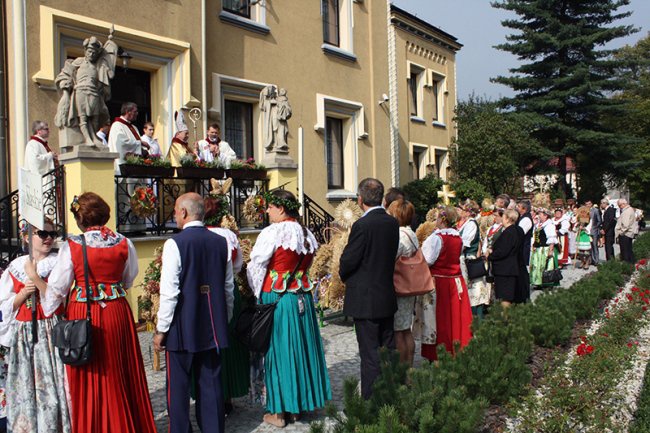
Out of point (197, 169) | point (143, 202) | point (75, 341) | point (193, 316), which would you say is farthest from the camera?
point (197, 169)

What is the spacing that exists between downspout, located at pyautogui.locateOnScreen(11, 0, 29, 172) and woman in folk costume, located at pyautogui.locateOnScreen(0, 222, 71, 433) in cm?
481

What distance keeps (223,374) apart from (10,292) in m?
1.87

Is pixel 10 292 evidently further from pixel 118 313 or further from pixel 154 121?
pixel 154 121

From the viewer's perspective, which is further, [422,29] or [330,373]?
[422,29]

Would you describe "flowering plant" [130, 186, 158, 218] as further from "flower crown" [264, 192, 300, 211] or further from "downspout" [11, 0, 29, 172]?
"flower crown" [264, 192, 300, 211]

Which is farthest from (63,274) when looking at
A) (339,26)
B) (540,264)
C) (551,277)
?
(339,26)

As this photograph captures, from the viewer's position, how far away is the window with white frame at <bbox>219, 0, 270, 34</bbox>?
12.5 metres

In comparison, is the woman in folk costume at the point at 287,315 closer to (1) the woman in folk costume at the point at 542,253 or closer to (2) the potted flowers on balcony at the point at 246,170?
(2) the potted flowers on balcony at the point at 246,170

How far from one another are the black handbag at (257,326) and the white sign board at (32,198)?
1.80m

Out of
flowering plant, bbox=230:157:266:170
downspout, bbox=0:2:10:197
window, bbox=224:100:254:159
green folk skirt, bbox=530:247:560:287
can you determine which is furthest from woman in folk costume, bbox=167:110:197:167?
green folk skirt, bbox=530:247:560:287

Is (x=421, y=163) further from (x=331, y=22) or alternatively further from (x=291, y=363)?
(x=291, y=363)

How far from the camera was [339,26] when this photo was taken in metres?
16.2

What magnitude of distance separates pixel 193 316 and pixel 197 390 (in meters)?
0.64

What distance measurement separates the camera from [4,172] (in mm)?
8766
